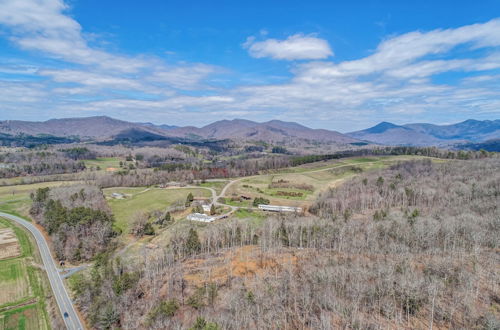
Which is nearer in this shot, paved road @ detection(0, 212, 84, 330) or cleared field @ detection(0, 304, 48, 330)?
cleared field @ detection(0, 304, 48, 330)

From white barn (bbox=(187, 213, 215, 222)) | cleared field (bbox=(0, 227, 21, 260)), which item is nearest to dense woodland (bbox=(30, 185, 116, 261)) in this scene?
cleared field (bbox=(0, 227, 21, 260))

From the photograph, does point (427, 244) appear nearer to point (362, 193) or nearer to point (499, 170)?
point (362, 193)

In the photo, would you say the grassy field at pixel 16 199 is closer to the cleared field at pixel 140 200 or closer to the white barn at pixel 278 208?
the cleared field at pixel 140 200

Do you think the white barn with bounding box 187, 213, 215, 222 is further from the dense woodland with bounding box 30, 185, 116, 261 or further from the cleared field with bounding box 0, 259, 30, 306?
the cleared field with bounding box 0, 259, 30, 306

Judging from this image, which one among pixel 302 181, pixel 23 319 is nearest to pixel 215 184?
pixel 302 181

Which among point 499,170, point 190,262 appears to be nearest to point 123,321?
point 190,262
